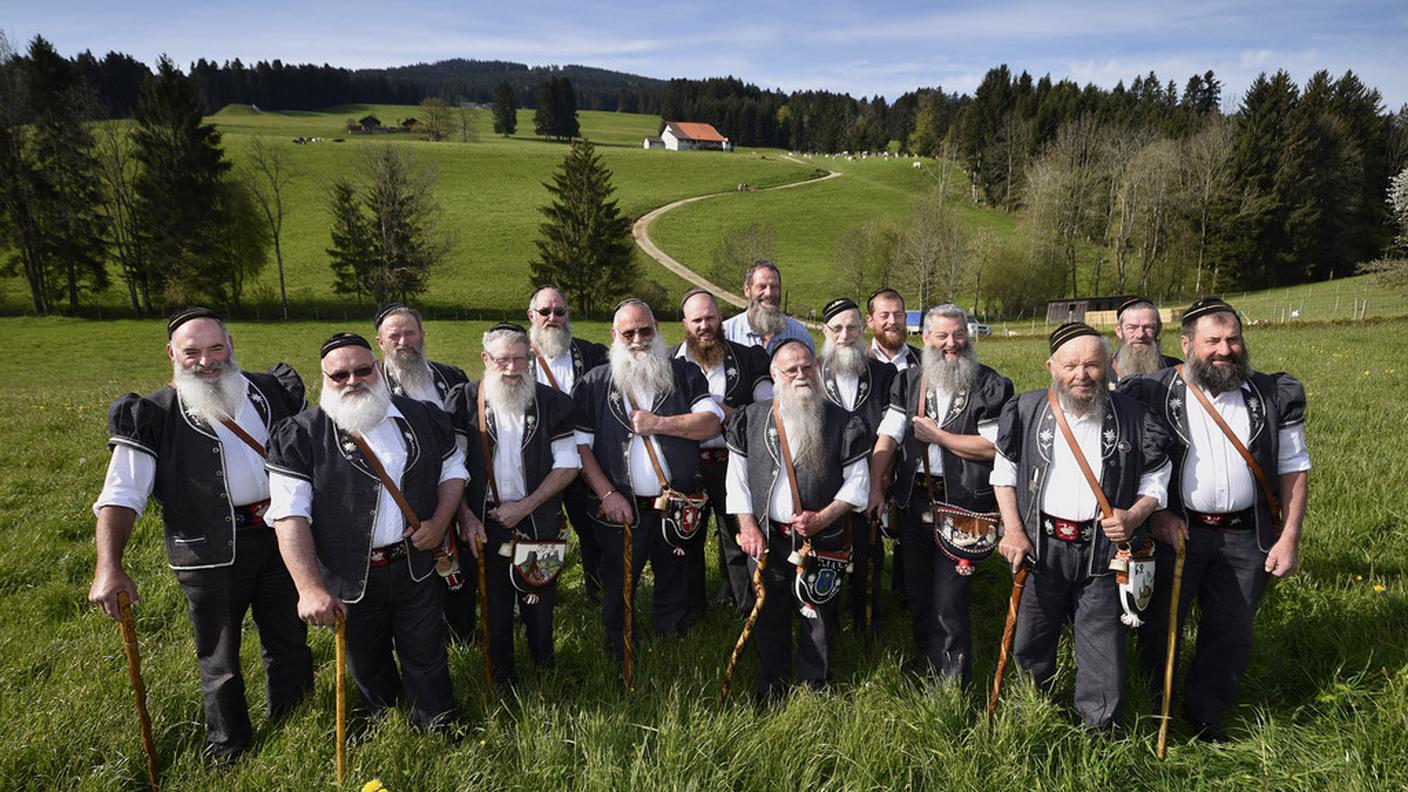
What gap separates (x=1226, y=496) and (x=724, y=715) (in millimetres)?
3198

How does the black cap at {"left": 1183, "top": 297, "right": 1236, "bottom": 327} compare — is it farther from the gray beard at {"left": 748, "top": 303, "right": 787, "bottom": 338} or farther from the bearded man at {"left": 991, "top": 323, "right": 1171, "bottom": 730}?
the gray beard at {"left": 748, "top": 303, "right": 787, "bottom": 338}

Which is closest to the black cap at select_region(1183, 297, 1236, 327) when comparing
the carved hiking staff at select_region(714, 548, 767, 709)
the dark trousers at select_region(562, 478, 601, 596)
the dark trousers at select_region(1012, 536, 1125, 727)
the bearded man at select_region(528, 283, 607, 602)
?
the dark trousers at select_region(1012, 536, 1125, 727)

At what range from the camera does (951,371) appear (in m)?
4.80

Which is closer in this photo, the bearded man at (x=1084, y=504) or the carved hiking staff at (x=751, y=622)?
the bearded man at (x=1084, y=504)

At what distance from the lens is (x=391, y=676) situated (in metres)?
4.34

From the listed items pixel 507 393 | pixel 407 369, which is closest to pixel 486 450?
pixel 507 393

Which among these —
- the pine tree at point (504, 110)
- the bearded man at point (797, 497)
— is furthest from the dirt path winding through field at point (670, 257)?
the pine tree at point (504, 110)

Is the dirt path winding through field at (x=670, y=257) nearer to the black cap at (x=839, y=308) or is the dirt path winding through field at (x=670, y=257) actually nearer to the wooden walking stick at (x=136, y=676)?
the black cap at (x=839, y=308)

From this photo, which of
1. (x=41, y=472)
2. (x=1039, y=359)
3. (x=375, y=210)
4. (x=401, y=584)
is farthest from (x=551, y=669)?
(x=375, y=210)

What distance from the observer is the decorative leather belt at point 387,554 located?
3926mm

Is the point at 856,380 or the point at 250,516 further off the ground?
the point at 856,380

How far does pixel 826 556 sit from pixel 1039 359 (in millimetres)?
16652

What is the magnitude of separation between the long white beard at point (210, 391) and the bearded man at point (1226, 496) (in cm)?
552

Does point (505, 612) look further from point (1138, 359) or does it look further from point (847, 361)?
point (1138, 359)
